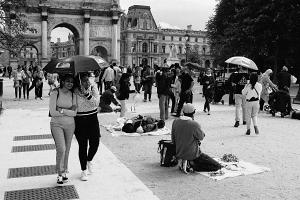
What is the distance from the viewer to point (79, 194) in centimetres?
620

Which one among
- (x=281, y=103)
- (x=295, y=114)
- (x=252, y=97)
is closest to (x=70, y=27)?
(x=281, y=103)

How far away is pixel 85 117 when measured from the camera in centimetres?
687

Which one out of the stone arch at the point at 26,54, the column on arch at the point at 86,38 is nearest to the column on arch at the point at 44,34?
the stone arch at the point at 26,54

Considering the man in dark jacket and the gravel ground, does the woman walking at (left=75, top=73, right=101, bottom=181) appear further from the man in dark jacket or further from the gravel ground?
the man in dark jacket

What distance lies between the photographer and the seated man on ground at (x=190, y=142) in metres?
7.31

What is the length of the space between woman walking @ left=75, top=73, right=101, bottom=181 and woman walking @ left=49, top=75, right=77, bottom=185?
8.3 inches

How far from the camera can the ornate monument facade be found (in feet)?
174

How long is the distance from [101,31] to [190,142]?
1991 inches

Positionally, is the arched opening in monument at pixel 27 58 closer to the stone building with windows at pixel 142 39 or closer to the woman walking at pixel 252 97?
the woman walking at pixel 252 97

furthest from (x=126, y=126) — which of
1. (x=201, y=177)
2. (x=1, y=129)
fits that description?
(x=201, y=177)

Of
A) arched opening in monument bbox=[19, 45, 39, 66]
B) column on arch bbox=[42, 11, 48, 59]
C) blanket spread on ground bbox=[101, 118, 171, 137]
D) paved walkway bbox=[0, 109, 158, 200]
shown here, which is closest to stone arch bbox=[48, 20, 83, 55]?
column on arch bbox=[42, 11, 48, 59]

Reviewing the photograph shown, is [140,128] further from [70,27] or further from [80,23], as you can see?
[70,27]

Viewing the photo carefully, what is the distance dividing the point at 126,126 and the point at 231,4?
29122mm

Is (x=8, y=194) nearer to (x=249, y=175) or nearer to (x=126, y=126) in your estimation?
(x=249, y=175)
